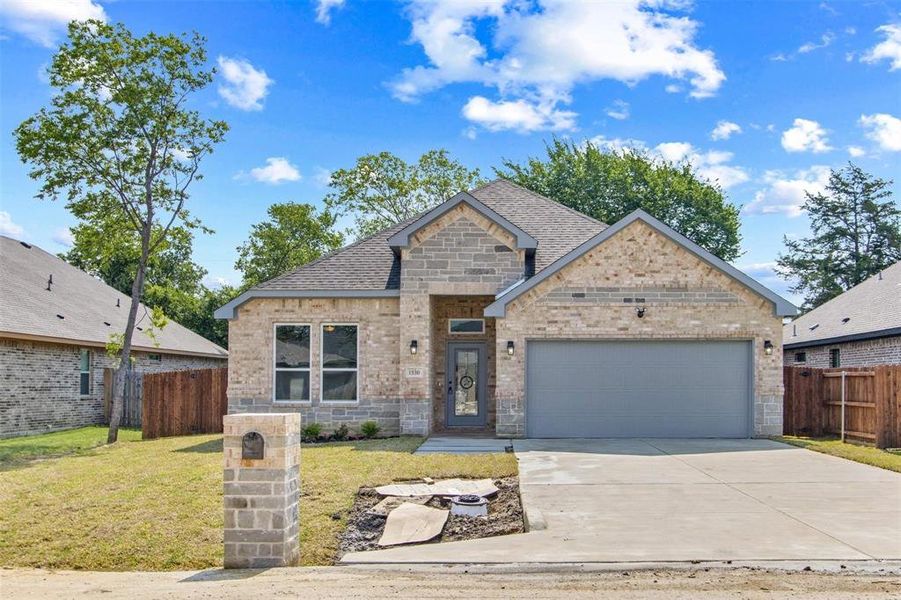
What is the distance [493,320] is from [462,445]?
4.32 m

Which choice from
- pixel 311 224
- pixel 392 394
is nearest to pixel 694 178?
pixel 311 224

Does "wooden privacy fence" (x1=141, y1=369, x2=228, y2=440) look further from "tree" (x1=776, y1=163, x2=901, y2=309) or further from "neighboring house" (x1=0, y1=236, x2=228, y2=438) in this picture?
"tree" (x1=776, y1=163, x2=901, y2=309)

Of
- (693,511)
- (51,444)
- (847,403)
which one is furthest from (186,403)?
(847,403)

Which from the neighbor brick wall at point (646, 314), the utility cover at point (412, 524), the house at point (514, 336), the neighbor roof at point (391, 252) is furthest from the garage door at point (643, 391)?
the utility cover at point (412, 524)

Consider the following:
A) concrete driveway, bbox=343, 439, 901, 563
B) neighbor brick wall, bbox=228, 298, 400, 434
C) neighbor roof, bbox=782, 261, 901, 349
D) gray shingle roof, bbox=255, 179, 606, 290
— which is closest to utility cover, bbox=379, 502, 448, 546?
concrete driveway, bbox=343, 439, 901, 563

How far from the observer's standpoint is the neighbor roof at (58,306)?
20.4 meters

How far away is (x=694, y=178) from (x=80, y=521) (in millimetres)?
37013

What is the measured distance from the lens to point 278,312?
705 inches

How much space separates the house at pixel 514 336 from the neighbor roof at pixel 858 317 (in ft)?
18.0

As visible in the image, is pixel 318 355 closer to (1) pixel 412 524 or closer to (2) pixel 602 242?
(2) pixel 602 242

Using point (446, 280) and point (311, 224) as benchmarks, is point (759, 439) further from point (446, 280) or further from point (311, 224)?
point (311, 224)

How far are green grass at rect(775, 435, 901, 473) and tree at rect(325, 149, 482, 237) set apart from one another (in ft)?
86.3

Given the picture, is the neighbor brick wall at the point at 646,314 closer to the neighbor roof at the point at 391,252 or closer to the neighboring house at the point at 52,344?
the neighbor roof at the point at 391,252

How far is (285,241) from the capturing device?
126 feet
